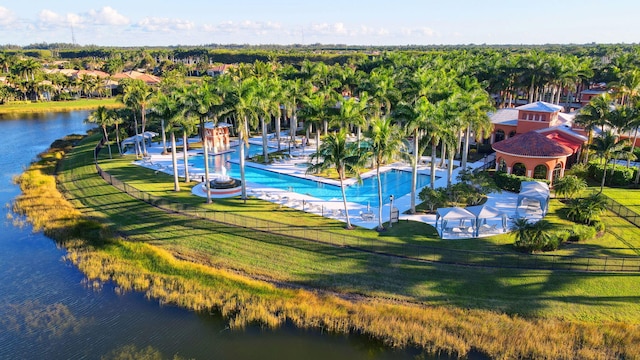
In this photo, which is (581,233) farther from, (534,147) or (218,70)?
(218,70)

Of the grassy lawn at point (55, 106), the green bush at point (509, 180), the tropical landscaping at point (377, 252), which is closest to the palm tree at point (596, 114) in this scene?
the tropical landscaping at point (377, 252)

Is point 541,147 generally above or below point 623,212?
above

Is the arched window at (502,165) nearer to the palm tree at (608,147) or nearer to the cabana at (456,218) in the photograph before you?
the palm tree at (608,147)

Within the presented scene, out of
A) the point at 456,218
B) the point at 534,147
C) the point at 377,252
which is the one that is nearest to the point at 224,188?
the point at 377,252

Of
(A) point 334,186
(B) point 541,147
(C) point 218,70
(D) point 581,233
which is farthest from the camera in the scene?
(C) point 218,70

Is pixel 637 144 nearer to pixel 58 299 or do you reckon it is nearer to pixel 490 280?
pixel 490 280
